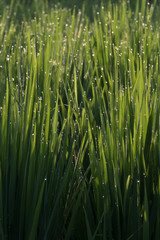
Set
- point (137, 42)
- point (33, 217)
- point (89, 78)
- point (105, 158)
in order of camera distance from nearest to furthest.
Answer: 1. point (33, 217)
2. point (105, 158)
3. point (89, 78)
4. point (137, 42)

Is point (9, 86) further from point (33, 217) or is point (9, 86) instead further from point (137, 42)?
point (137, 42)

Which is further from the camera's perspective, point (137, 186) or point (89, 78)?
point (89, 78)

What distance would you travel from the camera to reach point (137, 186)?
99cm

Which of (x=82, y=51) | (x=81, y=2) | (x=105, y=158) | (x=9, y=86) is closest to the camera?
(x=105, y=158)

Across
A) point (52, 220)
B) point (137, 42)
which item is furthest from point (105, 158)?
point (137, 42)

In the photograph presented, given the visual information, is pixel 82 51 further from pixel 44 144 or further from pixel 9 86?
pixel 44 144

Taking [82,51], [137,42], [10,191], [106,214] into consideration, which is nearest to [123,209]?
[106,214]

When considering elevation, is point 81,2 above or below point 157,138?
above

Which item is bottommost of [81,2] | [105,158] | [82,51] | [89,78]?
[105,158]

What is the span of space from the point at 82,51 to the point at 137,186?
3.65ft

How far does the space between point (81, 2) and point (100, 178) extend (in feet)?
8.02

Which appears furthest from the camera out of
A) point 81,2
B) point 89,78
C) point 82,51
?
point 81,2

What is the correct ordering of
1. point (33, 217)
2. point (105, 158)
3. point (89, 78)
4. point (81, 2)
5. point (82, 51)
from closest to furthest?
point (33, 217) < point (105, 158) < point (89, 78) < point (82, 51) < point (81, 2)

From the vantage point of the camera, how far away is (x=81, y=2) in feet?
10.5
